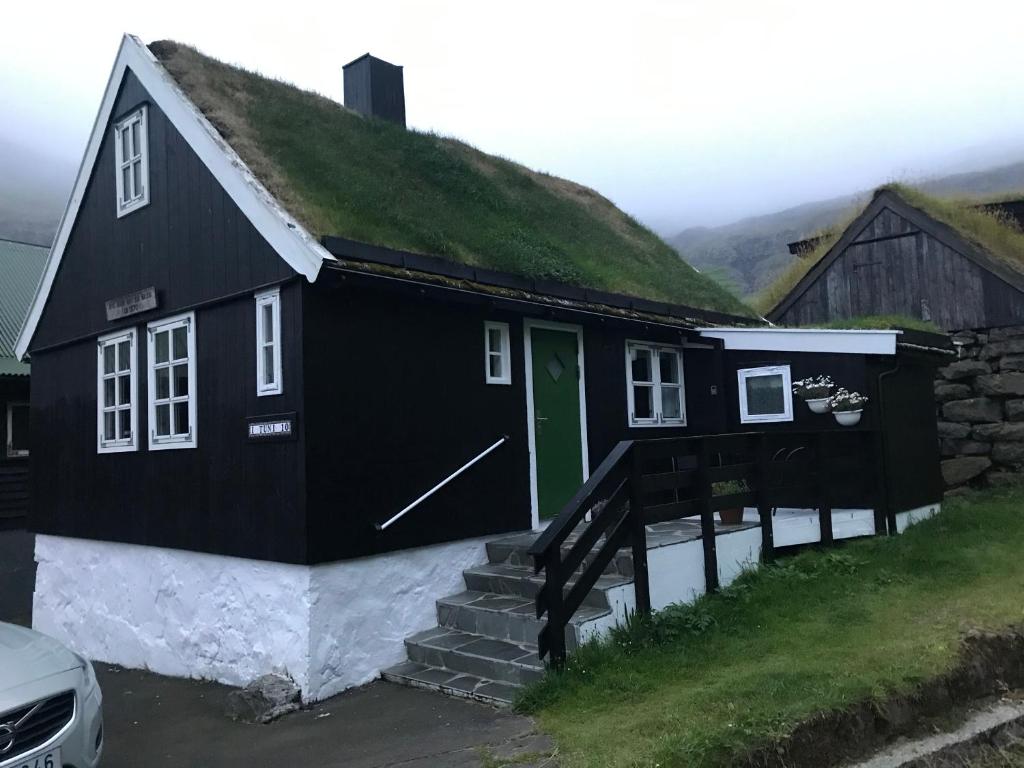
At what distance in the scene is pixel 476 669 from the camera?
6629mm

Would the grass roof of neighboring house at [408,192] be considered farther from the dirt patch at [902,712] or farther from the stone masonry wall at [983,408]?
the dirt patch at [902,712]

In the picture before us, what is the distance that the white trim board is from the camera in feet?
30.0

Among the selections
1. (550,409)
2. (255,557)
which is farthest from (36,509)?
(550,409)

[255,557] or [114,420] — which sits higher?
[114,420]

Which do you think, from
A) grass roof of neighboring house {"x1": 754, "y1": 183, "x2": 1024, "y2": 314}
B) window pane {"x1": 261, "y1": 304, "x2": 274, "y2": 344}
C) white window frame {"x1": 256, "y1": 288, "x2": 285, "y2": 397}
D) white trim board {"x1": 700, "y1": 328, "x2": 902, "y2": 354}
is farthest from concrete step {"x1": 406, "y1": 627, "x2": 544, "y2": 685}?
grass roof of neighboring house {"x1": 754, "y1": 183, "x2": 1024, "y2": 314}

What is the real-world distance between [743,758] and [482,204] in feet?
25.4

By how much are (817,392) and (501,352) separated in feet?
12.2

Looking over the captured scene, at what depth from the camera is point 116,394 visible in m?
9.66

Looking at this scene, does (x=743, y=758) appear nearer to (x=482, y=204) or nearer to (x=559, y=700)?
(x=559, y=700)

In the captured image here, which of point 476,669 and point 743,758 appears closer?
point 743,758

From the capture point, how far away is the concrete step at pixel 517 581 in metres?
6.78

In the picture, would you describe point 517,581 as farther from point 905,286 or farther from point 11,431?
point 11,431

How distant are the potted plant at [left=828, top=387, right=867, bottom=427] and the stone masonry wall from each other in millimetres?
4844

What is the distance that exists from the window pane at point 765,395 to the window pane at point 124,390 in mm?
7404
